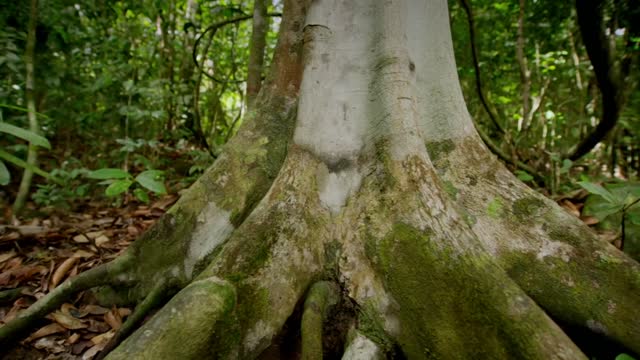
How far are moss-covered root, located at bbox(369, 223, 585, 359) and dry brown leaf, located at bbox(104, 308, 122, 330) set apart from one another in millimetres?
1269

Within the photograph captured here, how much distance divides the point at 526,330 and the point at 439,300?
0.27m

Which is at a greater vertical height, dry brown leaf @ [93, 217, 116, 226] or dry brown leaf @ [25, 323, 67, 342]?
dry brown leaf @ [93, 217, 116, 226]

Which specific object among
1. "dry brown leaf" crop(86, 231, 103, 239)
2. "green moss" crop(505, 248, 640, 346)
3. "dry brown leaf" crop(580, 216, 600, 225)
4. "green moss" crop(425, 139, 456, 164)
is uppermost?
"green moss" crop(425, 139, 456, 164)

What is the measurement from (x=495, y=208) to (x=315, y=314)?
100cm

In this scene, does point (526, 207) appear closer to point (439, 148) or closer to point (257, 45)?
point (439, 148)

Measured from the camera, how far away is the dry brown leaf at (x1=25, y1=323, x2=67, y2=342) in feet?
5.46

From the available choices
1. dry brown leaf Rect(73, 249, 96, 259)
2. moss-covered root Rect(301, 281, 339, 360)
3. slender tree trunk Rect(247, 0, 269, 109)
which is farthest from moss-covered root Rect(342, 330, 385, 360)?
slender tree trunk Rect(247, 0, 269, 109)

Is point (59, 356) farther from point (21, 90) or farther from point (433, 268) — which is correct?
point (21, 90)

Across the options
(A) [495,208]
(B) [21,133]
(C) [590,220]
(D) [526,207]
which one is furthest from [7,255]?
(C) [590,220]

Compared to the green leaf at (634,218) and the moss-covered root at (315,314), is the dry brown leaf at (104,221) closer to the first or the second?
the moss-covered root at (315,314)

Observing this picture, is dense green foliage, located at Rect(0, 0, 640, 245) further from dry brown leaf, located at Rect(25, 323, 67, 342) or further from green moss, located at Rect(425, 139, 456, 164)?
green moss, located at Rect(425, 139, 456, 164)

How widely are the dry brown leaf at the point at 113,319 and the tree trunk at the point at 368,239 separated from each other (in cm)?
7

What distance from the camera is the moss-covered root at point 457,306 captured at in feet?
3.62

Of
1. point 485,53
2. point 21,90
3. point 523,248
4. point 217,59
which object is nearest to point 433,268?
point 523,248
